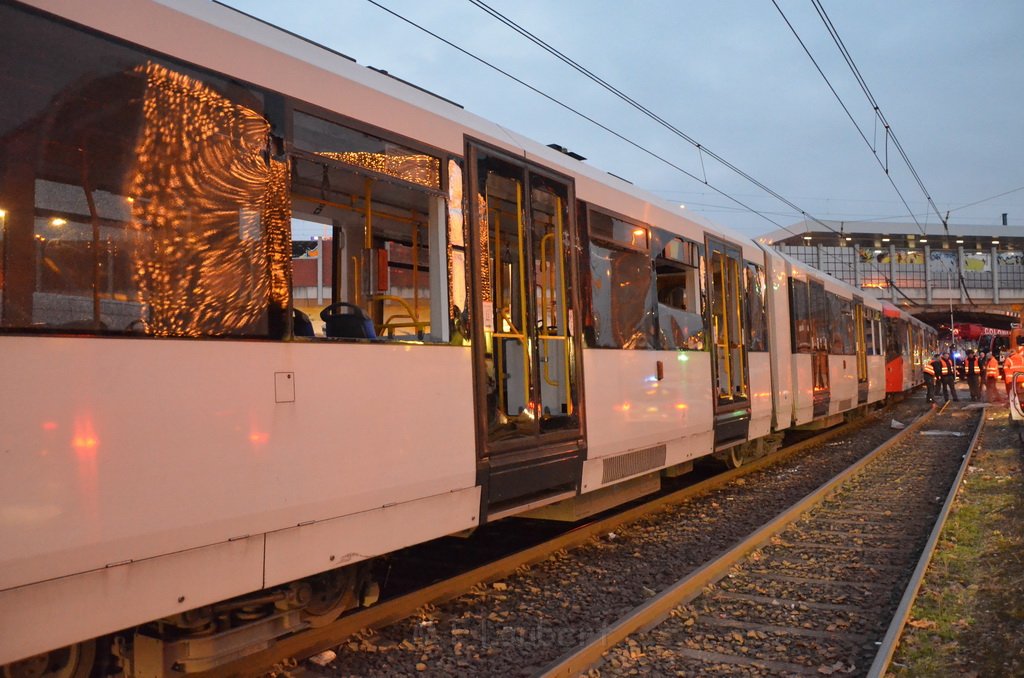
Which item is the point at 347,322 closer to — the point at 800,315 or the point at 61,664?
the point at 61,664

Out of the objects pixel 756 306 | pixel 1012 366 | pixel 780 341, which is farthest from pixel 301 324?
pixel 1012 366

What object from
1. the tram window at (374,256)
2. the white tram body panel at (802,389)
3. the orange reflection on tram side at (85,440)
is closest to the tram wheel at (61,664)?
the orange reflection on tram side at (85,440)

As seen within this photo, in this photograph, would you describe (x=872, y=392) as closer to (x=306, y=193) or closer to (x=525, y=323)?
(x=525, y=323)

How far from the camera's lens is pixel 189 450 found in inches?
124

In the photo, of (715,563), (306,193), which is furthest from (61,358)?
(715,563)

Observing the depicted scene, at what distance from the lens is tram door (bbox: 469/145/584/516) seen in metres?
5.02

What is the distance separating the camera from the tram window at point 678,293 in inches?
302

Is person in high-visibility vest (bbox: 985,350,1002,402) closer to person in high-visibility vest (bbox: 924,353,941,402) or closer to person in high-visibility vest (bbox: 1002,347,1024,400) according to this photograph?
person in high-visibility vest (bbox: 924,353,941,402)

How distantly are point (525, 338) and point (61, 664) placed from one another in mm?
3230

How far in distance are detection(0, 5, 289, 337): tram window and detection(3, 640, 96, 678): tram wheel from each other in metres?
1.38

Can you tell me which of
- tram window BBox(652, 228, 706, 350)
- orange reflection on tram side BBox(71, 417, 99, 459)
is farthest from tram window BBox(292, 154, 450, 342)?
tram window BBox(652, 228, 706, 350)

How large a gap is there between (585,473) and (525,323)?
1.37m

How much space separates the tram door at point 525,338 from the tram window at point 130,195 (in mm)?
1661

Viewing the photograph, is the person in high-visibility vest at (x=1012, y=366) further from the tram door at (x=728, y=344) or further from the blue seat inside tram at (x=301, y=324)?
the blue seat inside tram at (x=301, y=324)
